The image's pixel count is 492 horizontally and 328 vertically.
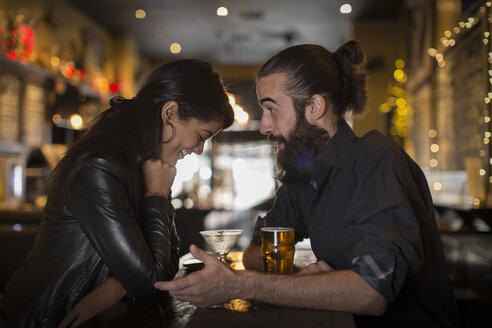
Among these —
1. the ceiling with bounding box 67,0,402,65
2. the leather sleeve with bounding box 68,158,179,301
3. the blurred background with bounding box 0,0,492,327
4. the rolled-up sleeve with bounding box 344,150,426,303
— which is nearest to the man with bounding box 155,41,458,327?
the rolled-up sleeve with bounding box 344,150,426,303

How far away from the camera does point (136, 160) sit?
1.62m

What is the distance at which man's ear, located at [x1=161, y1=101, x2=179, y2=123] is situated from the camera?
Result: 1659 mm

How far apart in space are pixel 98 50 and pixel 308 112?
6.03m

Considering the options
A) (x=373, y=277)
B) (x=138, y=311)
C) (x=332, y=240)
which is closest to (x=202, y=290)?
(x=138, y=311)

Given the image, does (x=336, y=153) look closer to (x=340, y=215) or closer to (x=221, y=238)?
(x=340, y=215)

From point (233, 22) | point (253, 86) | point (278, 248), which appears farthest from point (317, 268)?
point (233, 22)

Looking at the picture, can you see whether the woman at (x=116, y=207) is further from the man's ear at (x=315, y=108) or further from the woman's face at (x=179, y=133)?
the man's ear at (x=315, y=108)

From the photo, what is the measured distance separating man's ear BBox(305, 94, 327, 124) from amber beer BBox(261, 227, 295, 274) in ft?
1.66

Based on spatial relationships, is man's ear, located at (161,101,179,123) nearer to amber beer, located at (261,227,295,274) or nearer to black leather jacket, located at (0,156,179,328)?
black leather jacket, located at (0,156,179,328)

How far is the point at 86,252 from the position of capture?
1394 millimetres

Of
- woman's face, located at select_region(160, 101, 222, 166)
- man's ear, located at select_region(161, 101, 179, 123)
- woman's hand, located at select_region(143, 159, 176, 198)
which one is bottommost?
woman's hand, located at select_region(143, 159, 176, 198)

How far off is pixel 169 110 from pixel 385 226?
0.88 meters

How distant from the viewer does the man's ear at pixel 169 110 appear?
1659 mm

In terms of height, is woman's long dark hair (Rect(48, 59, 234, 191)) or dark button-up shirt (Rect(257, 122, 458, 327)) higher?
woman's long dark hair (Rect(48, 59, 234, 191))
